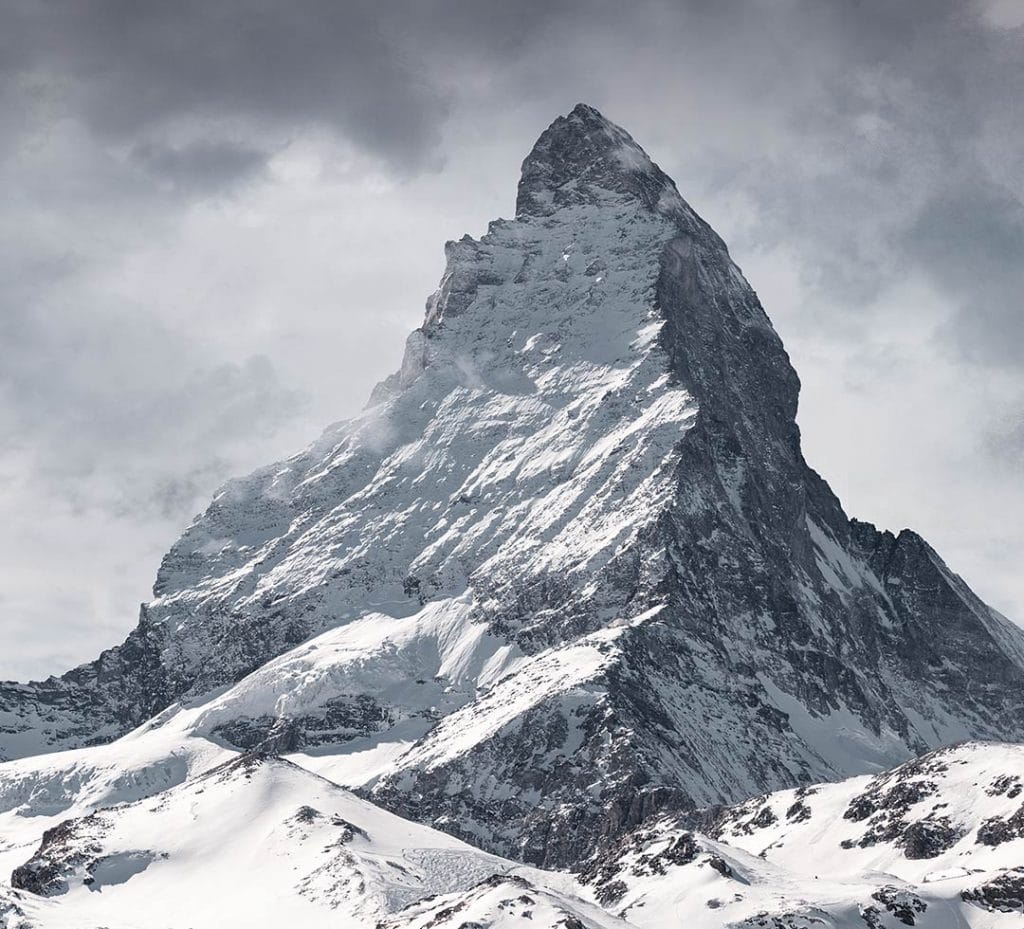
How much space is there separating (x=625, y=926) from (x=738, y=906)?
1215 centimetres

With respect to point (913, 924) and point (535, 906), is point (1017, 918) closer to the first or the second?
point (913, 924)

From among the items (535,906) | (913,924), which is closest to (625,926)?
(535,906)

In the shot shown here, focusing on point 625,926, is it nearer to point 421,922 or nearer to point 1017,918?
point 421,922

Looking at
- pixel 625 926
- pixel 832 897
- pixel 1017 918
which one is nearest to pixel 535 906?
pixel 625 926

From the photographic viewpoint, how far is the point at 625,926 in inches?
7500

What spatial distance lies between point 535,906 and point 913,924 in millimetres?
37194

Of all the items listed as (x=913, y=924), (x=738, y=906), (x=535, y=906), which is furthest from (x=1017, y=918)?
(x=535, y=906)

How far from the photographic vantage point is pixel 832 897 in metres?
193

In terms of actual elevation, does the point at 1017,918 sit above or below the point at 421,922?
below

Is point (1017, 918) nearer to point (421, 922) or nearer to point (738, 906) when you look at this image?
point (738, 906)

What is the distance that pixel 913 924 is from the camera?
626ft

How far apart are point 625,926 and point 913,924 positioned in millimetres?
27848

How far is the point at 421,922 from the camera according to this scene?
A: 7505 inches

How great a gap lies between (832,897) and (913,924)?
8076 millimetres
